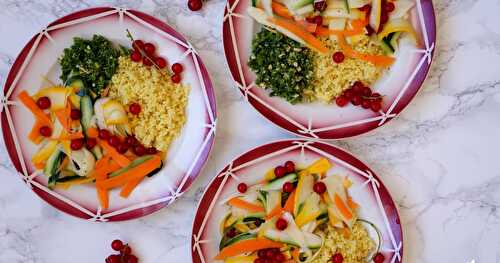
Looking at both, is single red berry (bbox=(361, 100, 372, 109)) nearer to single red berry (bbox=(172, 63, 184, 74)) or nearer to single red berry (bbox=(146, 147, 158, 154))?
single red berry (bbox=(172, 63, 184, 74))

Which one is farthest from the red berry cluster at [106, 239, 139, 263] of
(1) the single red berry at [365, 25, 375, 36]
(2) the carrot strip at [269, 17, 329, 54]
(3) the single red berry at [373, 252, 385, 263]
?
(1) the single red berry at [365, 25, 375, 36]

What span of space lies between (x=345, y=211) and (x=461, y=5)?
984 mm

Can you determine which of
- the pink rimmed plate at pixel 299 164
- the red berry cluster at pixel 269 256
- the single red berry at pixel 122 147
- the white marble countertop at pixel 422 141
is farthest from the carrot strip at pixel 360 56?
the single red berry at pixel 122 147

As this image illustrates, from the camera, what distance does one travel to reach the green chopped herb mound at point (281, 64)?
7.06ft

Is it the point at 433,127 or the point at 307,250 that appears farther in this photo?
the point at 433,127

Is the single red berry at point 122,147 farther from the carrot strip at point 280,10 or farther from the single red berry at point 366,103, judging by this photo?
the single red berry at point 366,103

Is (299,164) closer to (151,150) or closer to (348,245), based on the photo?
(348,245)

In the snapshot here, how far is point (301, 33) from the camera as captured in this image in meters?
2.16

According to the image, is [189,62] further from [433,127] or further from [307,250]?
[433,127]

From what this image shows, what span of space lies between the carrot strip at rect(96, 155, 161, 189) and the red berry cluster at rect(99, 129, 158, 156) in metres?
0.06

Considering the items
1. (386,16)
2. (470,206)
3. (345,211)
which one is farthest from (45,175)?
(470,206)

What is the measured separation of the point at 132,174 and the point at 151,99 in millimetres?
308

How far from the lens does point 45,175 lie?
2215 mm

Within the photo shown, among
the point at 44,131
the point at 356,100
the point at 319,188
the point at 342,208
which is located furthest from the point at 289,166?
the point at 44,131
